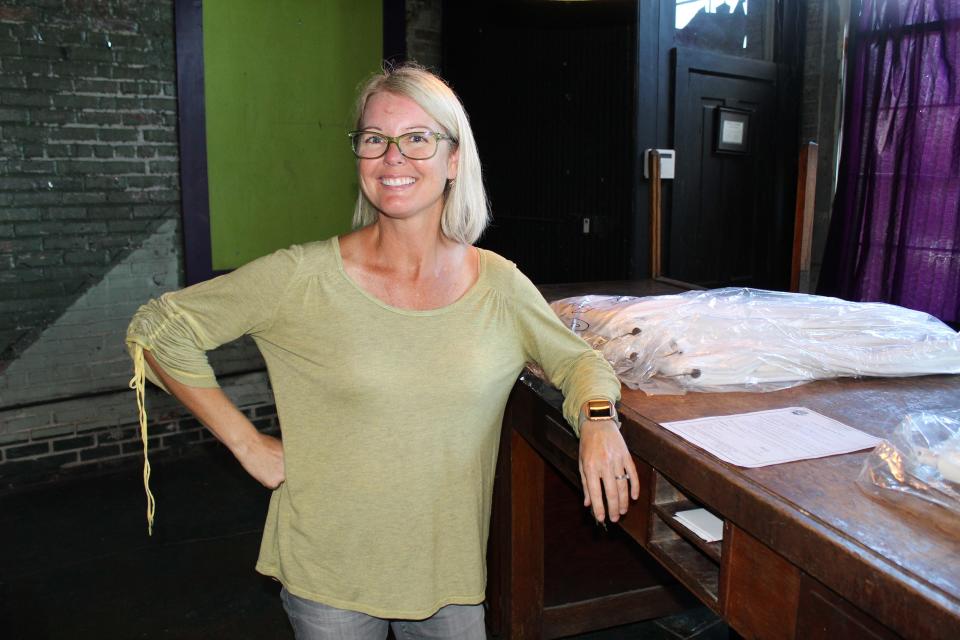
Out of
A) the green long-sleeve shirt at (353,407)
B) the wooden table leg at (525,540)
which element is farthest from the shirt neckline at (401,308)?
the wooden table leg at (525,540)

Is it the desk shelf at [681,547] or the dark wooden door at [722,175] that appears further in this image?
the dark wooden door at [722,175]

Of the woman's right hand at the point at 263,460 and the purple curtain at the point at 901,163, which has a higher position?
the purple curtain at the point at 901,163

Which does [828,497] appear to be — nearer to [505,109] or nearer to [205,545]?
[205,545]

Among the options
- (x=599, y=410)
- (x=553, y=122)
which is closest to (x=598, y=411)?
(x=599, y=410)

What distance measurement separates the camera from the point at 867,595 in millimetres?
1022

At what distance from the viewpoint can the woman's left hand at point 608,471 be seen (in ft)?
4.80

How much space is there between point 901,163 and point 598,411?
305 cm

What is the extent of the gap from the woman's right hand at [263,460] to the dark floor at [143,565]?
1.50 m

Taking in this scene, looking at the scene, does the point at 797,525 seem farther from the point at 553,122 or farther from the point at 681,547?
the point at 553,122

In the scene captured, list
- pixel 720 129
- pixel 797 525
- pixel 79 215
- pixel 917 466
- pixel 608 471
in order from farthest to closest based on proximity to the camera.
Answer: pixel 720 129 → pixel 79 215 → pixel 608 471 → pixel 917 466 → pixel 797 525

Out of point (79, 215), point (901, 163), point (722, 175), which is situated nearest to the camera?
point (901, 163)

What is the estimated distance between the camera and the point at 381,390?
146 centimetres

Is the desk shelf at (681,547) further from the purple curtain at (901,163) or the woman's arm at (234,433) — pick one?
the purple curtain at (901,163)

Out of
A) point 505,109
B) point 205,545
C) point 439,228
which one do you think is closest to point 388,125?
point 439,228
